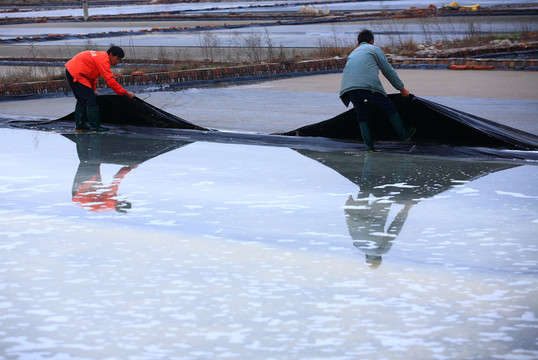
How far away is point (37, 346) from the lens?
3850 millimetres

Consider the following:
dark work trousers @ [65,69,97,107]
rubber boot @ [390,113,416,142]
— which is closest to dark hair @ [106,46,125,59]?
dark work trousers @ [65,69,97,107]

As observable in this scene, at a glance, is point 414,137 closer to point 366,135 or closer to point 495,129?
point 366,135

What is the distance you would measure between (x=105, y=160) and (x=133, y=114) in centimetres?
190

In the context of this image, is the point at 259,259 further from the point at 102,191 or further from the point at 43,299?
the point at 102,191

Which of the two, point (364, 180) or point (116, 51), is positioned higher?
point (116, 51)

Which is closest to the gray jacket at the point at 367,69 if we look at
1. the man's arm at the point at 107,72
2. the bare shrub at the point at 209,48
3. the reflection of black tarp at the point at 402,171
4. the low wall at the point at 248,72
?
the reflection of black tarp at the point at 402,171

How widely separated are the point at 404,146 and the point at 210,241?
3.78 meters

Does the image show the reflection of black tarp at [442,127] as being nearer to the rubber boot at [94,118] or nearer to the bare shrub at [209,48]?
the rubber boot at [94,118]

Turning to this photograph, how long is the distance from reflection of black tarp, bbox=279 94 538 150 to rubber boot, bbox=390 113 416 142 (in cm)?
14

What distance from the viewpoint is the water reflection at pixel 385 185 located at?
5.62 meters

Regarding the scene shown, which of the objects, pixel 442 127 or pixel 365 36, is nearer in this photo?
pixel 365 36

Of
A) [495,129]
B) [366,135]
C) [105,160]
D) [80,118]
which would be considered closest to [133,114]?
[80,118]

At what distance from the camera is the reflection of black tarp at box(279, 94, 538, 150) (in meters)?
8.35

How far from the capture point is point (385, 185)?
283 inches
